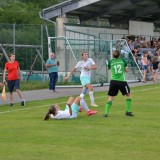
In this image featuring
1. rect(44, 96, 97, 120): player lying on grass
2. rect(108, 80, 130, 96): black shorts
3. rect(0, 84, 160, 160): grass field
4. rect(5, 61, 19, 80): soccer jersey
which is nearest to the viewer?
rect(0, 84, 160, 160): grass field

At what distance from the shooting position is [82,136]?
1136cm

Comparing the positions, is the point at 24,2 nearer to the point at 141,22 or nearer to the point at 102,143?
the point at 141,22

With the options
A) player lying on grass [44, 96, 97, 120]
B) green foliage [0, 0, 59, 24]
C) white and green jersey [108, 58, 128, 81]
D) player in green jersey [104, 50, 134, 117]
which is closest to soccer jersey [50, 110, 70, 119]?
player lying on grass [44, 96, 97, 120]

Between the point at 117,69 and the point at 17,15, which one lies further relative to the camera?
the point at 17,15

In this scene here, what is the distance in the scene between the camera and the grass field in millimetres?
9445

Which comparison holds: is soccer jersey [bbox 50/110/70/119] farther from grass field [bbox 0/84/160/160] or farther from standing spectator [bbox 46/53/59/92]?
standing spectator [bbox 46/53/59/92]

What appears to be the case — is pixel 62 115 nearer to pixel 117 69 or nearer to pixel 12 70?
pixel 117 69

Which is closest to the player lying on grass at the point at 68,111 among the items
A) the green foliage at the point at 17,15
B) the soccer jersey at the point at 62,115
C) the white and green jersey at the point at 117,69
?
the soccer jersey at the point at 62,115

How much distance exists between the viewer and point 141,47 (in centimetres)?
3903

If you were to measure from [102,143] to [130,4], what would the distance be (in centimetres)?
3019

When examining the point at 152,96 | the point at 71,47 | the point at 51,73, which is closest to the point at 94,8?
the point at 71,47

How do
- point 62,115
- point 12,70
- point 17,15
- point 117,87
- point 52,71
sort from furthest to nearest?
point 17,15
point 52,71
point 12,70
point 117,87
point 62,115

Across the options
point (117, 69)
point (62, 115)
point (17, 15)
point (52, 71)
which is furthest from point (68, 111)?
point (17, 15)

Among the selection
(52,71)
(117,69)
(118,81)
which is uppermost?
(117,69)
